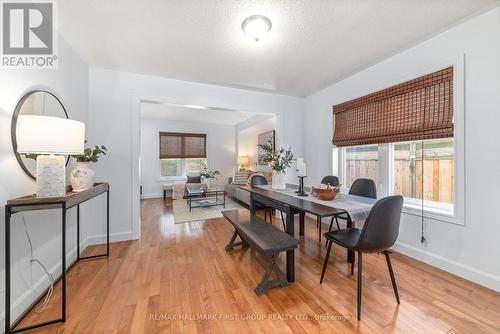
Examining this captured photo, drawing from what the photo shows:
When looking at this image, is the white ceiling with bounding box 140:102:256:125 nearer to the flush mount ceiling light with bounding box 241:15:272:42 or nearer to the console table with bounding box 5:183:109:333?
the flush mount ceiling light with bounding box 241:15:272:42

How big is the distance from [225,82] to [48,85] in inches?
85.5

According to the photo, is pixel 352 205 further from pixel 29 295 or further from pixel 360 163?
pixel 29 295

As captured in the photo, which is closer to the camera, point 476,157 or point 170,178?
point 476,157

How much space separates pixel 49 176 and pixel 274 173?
2.36 m

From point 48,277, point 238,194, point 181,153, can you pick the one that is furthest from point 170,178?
point 48,277

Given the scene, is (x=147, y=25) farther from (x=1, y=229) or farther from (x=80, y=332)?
(x=80, y=332)

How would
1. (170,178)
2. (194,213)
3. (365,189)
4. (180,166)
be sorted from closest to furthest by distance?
(365,189), (194,213), (170,178), (180,166)

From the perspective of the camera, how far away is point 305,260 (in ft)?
7.48

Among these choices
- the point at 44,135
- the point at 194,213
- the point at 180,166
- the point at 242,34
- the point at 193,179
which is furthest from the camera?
the point at 180,166

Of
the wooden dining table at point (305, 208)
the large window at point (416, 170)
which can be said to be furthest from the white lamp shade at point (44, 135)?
the large window at point (416, 170)

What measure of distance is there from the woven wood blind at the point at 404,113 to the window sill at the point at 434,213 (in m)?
0.81

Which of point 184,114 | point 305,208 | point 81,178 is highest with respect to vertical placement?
point 184,114

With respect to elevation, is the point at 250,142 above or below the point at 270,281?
above

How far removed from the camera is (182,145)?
6.66m
